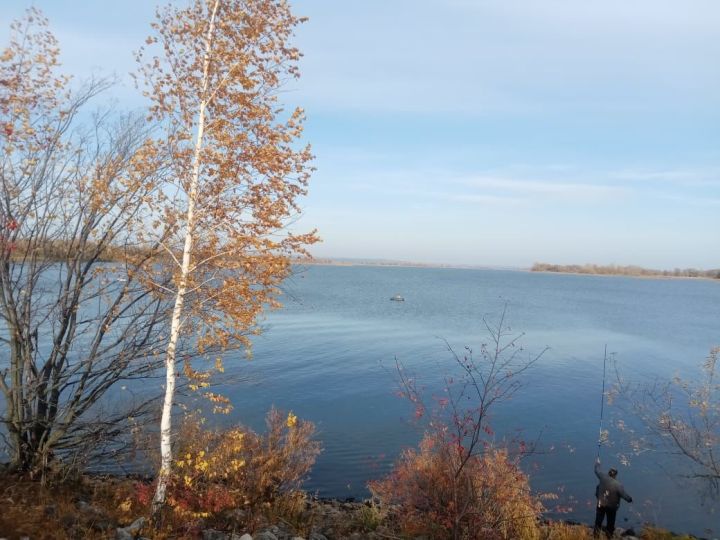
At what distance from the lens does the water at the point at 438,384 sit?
1591cm

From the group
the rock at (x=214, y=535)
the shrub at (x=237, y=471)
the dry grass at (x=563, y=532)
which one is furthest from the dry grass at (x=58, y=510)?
the dry grass at (x=563, y=532)

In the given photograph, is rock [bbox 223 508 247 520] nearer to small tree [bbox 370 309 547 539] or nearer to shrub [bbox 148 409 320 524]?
shrub [bbox 148 409 320 524]

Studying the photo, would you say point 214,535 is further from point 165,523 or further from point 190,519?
point 165,523

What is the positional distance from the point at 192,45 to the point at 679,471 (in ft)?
66.0

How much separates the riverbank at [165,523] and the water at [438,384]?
85.8 inches

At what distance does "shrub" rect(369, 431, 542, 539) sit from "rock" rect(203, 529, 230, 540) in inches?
170

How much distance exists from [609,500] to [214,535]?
9845mm

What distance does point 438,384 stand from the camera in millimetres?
24719

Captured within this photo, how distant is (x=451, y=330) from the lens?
4088 cm

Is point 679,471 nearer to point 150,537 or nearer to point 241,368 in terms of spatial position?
point 150,537

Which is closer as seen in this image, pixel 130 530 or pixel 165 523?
pixel 130 530

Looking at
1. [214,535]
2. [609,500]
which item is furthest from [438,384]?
[214,535]

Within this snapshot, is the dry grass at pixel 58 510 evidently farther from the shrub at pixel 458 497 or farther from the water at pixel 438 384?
the shrub at pixel 458 497

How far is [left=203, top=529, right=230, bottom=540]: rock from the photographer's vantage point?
9477 mm
